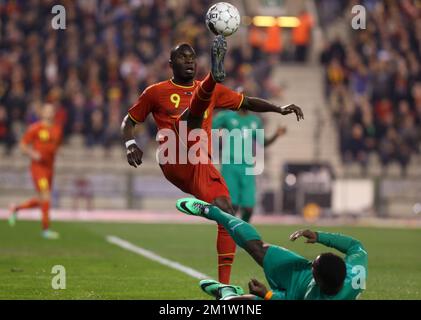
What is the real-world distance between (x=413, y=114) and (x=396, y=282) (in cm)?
1961

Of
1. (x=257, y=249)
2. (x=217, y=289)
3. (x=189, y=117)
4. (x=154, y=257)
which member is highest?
(x=189, y=117)

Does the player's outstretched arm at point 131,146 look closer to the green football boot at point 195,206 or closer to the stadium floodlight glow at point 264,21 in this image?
the green football boot at point 195,206

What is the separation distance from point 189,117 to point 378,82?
22248mm

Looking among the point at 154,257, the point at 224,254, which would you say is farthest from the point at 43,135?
the point at 224,254

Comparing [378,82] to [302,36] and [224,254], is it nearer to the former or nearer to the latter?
[302,36]

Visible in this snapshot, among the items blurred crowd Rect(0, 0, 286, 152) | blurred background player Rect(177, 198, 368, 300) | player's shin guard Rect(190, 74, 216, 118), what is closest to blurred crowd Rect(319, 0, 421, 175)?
blurred crowd Rect(0, 0, 286, 152)

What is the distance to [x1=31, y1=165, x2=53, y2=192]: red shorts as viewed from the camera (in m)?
19.6

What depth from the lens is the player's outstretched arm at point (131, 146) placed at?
35.1 ft

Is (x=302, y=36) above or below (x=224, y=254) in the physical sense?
above

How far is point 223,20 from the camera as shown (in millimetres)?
10148

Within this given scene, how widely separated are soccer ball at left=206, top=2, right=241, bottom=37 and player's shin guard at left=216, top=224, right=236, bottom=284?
204 centimetres

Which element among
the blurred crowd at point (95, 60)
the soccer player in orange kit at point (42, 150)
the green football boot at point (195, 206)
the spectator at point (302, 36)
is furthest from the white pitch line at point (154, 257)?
the spectator at point (302, 36)

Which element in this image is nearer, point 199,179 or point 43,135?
point 199,179

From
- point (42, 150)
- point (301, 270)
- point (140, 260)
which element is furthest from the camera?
point (42, 150)
